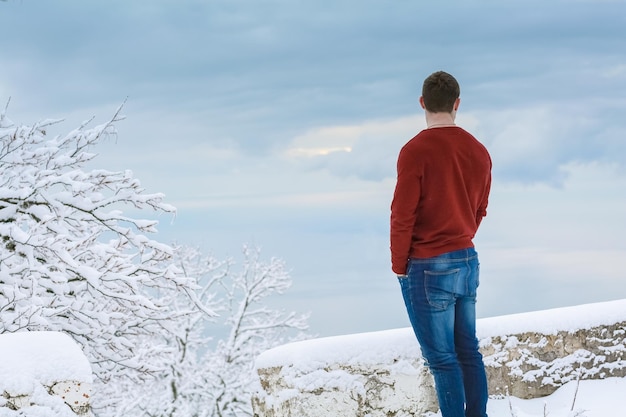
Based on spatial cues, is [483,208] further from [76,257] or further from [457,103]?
[76,257]

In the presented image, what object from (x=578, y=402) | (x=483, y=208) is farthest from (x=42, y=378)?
(x=578, y=402)

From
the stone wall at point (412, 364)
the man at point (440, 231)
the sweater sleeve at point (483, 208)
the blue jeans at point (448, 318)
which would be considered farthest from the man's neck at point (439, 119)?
the stone wall at point (412, 364)

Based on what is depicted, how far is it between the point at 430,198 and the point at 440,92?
21.9 inches

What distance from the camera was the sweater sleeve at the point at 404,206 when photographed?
153 inches

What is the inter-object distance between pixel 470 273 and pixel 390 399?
148 cm

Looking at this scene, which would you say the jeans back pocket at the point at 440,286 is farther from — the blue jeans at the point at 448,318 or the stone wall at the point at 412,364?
the stone wall at the point at 412,364

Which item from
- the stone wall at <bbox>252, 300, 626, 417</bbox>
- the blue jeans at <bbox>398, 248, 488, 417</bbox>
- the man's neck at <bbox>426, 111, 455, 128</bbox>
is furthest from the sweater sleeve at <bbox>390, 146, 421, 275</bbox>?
the stone wall at <bbox>252, 300, 626, 417</bbox>

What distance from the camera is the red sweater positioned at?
391 cm

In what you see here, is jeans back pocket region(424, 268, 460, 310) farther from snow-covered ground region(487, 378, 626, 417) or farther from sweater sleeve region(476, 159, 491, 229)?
snow-covered ground region(487, 378, 626, 417)

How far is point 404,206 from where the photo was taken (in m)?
3.88

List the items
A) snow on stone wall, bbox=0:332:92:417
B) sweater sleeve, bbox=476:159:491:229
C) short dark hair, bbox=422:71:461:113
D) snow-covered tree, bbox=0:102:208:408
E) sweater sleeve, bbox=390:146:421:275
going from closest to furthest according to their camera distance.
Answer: snow on stone wall, bbox=0:332:92:417, sweater sleeve, bbox=390:146:421:275, short dark hair, bbox=422:71:461:113, sweater sleeve, bbox=476:159:491:229, snow-covered tree, bbox=0:102:208:408

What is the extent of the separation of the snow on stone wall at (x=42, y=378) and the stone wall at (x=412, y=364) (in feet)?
5.89

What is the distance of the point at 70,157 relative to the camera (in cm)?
916

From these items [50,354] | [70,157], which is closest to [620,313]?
[50,354]
